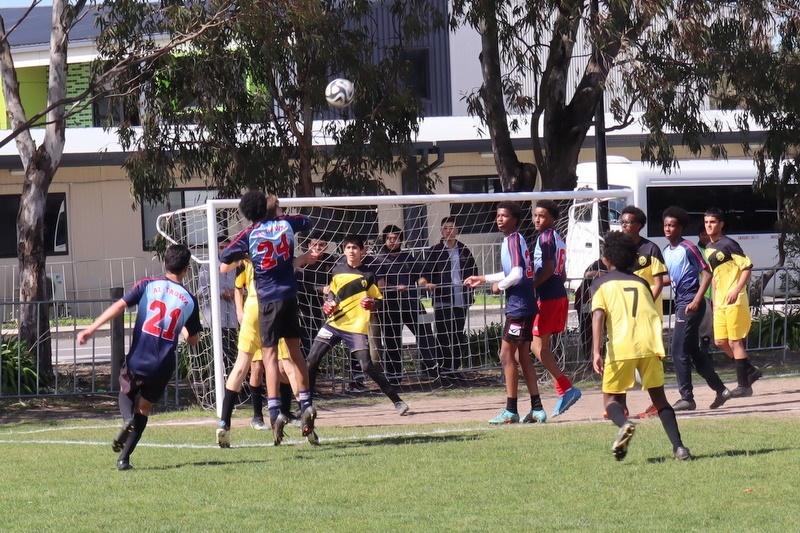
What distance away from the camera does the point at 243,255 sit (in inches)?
355

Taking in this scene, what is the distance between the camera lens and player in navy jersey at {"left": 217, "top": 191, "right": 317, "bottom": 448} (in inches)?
353

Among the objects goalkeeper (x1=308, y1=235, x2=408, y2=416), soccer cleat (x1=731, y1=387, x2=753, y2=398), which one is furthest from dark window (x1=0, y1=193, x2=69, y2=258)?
soccer cleat (x1=731, y1=387, x2=753, y2=398)

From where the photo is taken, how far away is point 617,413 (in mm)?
7816

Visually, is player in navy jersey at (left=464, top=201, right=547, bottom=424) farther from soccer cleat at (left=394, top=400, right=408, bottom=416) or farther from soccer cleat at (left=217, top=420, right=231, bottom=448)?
soccer cleat at (left=217, top=420, right=231, bottom=448)

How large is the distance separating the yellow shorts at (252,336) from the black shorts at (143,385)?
131cm

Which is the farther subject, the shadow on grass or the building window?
the building window

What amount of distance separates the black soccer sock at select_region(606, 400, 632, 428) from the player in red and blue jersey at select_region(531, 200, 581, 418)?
243 centimetres

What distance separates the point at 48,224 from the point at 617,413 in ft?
67.8

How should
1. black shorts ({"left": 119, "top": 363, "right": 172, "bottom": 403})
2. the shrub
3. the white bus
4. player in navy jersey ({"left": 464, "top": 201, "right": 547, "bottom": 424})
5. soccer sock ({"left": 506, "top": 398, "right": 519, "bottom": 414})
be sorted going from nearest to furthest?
black shorts ({"left": 119, "top": 363, "right": 172, "bottom": 403})
player in navy jersey ({"left": 464, "top": 201, "right": 547, "bottom": 424})
soccer sock ({"left": 506, "top": 398, "right": 519, "bottom": 414})
the shrub
the white bus

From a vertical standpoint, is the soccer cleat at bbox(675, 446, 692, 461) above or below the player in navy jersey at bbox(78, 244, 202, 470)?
below

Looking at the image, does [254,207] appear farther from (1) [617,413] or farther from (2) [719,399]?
(2) [719,399]

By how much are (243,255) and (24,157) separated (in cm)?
728

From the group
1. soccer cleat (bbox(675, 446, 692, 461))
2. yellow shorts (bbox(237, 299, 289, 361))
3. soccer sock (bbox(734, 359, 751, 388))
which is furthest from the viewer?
soccer sock (bbox(734, 359, 751, 388))

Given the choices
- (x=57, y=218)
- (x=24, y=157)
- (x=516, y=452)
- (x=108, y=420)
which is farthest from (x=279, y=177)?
(x=57, y=218)
